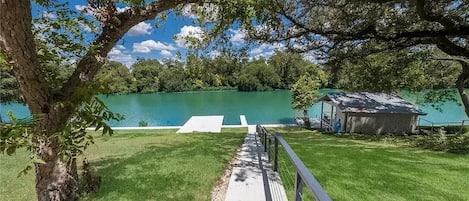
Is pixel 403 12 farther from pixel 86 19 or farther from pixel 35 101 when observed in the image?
pixel 35 101

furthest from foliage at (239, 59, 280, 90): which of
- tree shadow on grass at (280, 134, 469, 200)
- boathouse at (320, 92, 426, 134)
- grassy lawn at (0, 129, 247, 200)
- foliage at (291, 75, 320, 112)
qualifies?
grassy lawn at (0, 129, 247, 200)

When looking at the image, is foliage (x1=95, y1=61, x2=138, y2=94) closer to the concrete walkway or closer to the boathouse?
the concrete walkway

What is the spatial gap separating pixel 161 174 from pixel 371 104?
18479 mm

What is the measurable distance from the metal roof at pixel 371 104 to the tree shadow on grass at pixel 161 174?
1486 centimetres

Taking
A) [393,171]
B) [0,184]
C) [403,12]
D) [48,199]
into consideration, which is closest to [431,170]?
[393,171]

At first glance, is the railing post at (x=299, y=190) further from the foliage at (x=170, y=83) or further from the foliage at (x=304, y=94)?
the foliage at (x=170, y=83)

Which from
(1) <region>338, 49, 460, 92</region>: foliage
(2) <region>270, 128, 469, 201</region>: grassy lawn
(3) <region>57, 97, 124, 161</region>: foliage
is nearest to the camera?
(3) <region>57, 97, 124, 161</region>: foliage

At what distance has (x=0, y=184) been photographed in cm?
462

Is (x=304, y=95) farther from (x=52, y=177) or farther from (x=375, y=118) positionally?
(x=52, y=177)

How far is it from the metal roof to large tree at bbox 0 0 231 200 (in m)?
17.9

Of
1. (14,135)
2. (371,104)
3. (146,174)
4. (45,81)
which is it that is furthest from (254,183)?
(371,104)

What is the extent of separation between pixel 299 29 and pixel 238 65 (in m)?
2.31

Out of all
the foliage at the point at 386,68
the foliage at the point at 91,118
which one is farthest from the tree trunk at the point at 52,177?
the foliage at the point at 386,68

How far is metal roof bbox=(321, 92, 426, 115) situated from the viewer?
1930cm
